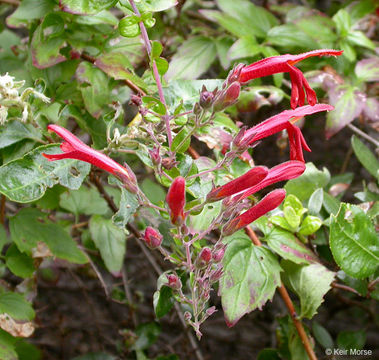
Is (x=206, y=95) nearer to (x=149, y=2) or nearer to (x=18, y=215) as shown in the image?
(x=149, y=2)

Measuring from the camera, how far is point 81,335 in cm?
207

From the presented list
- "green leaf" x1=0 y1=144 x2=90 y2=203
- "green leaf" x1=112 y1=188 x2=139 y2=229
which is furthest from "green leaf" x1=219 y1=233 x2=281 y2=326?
"green leaf" x1=0 y1=144 x2=90 y2=203

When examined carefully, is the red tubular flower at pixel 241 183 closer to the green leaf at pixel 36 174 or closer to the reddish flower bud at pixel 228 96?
the reddish flower bud at pixel 228 96

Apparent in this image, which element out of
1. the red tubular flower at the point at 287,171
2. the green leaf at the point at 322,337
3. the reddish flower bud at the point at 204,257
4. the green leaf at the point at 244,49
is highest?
the red tubular flower at the point at 287,171

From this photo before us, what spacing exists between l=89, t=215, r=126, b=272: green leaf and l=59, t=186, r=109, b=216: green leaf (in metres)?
0.12

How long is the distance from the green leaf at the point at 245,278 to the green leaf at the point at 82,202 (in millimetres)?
510

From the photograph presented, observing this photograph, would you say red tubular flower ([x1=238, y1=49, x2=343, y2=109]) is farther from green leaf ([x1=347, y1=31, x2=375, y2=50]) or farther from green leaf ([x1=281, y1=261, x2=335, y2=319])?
green leaf ([x1=347, y1=31, x2=375, y2=50])

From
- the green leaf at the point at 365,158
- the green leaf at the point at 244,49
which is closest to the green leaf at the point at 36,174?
the green leaf at the point at 244,49

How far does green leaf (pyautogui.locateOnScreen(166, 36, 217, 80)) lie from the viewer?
4.58ft

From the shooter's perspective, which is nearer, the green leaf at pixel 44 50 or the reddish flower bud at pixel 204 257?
the reddish flower bud at pixel 204 257

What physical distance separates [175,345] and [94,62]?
126cm

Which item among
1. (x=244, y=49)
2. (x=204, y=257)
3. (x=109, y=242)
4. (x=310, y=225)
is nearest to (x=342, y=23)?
(x=244, y=49)

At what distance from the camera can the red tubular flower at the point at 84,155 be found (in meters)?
0.83

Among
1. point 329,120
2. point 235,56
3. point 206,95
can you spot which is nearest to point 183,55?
point 235,56
